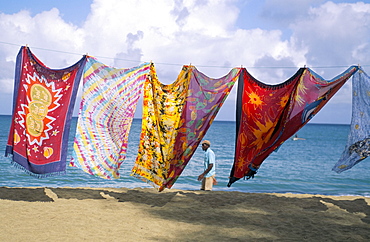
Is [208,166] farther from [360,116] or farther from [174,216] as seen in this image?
[360,116]

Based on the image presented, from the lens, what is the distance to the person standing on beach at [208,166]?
762 centimetres

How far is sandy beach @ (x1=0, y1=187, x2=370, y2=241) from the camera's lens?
523cm

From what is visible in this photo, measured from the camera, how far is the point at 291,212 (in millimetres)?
6688

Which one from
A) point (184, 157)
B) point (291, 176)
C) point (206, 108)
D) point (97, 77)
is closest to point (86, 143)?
point (97, 77)

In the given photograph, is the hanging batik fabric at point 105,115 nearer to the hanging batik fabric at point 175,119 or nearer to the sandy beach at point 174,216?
the hanging batik fabric at point 175,119

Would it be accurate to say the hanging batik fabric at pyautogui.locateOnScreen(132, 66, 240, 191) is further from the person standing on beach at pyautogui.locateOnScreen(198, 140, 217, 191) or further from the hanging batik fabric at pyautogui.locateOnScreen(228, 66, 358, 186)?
the person standing on beach at pyautogui.locateOnScreen(198, 140, 217, 191)

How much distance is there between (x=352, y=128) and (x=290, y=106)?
98cm

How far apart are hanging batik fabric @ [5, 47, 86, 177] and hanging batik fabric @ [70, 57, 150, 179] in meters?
0.32

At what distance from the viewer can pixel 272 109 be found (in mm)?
6254

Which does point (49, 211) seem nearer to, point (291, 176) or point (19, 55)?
point (19, 55)

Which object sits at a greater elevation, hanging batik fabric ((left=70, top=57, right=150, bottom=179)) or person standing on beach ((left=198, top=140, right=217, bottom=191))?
hanging batik fabric ((left=70, top=57, right=150, bottom=179))

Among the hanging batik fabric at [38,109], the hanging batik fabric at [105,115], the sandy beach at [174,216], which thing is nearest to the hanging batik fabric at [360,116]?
the sandy beach at [174,216]

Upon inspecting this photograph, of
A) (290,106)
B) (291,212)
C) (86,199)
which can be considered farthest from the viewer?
(86,199)

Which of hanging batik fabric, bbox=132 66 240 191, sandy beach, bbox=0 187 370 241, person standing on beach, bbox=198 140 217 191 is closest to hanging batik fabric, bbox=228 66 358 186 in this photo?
hanging batik fabric, bbox=132 66 240 191
